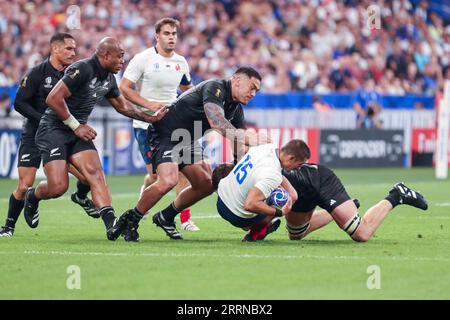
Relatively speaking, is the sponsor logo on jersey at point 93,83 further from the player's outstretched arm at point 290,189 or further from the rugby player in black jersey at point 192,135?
the player's outstretched arm at point 290,189

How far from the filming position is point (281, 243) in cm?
1195

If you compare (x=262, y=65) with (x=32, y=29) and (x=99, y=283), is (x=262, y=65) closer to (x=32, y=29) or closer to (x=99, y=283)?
(x=32, y=29)

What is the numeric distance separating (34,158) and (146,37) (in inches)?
631

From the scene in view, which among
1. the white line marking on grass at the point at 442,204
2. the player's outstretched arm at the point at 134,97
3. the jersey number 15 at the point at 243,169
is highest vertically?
the player's outstretched arm at the point at 134,97

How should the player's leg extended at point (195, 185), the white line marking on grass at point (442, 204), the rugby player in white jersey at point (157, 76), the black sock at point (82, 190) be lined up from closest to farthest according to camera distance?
the player's leg extended at point (195, 185), the black sock at point (82, 190), the rugby player in white jersey at point (157, 76), the white line marking on grass at point (442, 204)

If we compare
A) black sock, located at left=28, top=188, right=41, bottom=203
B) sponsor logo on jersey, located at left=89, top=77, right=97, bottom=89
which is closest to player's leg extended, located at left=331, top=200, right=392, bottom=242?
sponsor logo on jersey, located at left=89, top=77, right=97, bottom=89

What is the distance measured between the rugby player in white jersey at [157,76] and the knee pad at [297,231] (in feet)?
7.67

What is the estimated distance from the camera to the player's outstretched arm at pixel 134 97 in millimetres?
13667

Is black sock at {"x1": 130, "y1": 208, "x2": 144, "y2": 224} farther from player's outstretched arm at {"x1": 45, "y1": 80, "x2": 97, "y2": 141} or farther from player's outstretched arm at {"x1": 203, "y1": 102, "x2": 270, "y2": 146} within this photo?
player's outstretched arm at {"x1": 203, "y1": 102, "x2": 270, "y2": 146}

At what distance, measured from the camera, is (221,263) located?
10.0 meters

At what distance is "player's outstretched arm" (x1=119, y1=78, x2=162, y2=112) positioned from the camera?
13667mm

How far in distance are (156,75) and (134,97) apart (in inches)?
27.5

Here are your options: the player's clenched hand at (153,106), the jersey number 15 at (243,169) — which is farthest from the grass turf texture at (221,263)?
the player's clenched hand at (153,106)
